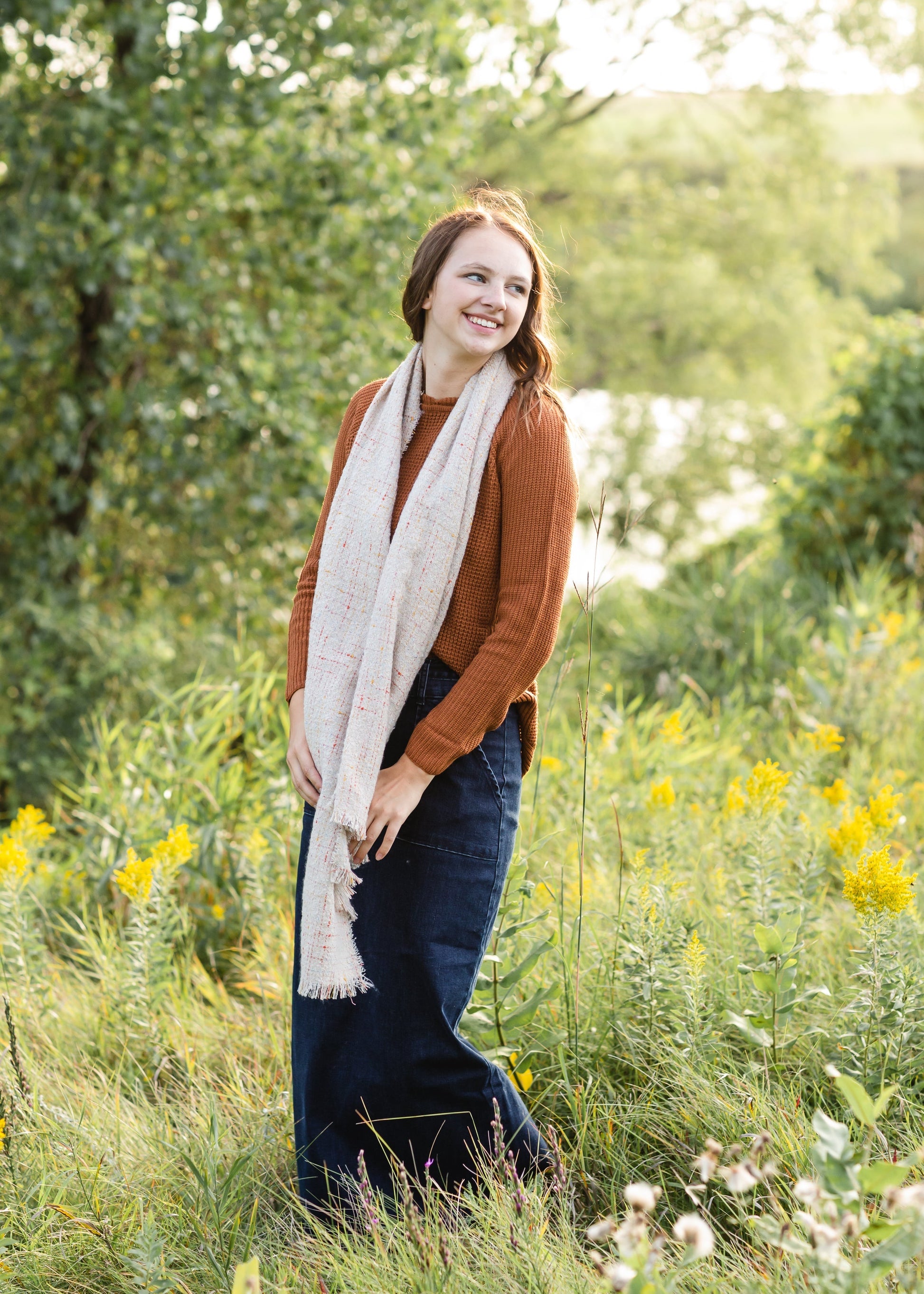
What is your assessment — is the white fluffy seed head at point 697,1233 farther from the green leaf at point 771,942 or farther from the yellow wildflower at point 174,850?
the yellow wildflower at point 174,850

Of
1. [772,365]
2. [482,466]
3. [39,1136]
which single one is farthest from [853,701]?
[772,365]

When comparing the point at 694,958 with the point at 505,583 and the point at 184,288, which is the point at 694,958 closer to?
the point at 505,583

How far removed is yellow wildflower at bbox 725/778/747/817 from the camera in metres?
2.66

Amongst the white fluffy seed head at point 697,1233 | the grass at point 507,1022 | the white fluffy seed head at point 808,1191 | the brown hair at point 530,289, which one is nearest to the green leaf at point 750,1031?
the grass at point 507,1022

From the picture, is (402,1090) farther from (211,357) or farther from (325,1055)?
(211,357)

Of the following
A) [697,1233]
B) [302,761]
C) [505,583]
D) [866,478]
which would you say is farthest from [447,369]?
[866,478]

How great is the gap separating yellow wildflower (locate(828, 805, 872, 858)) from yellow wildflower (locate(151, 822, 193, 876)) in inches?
53.9

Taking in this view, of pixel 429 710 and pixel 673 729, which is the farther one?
pixel 673 729

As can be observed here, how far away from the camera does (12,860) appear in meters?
2.42

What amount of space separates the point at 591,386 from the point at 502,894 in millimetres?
9935

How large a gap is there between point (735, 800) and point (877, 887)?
75 centimetres

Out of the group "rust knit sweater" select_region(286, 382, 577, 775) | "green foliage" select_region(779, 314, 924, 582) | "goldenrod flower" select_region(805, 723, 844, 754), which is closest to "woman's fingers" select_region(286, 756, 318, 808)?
"rust knit sweater" select_region(286, 382, 577, 775)

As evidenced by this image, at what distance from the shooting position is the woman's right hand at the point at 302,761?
2.00 meters

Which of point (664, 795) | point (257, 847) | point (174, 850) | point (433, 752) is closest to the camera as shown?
point (433, 752)
